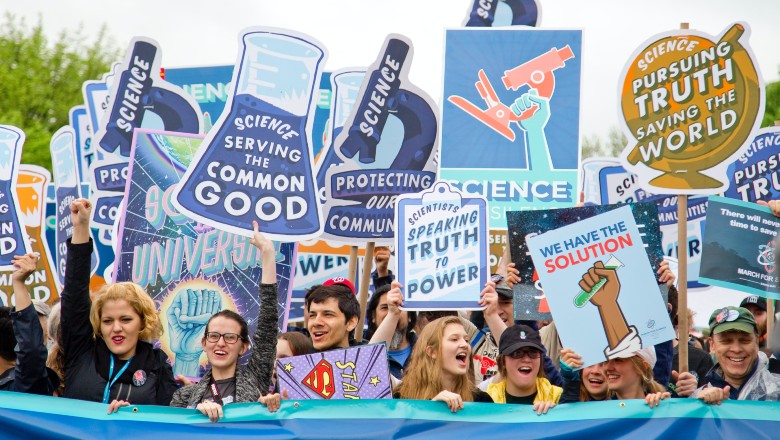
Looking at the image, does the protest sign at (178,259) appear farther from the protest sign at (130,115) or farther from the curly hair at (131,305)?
the protest sign at (130,115)

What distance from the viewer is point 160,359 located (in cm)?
532

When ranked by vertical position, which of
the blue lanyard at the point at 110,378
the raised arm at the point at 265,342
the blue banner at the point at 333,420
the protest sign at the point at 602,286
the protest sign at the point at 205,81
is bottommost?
the blue banner at the point at 333,420

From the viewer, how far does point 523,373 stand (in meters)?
5.34

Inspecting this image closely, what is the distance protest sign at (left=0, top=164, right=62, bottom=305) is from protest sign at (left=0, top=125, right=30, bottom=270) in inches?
30.9

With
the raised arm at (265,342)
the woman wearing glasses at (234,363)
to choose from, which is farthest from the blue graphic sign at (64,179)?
the raised arm at (265,342)

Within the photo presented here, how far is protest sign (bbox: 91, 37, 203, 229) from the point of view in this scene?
9023mm

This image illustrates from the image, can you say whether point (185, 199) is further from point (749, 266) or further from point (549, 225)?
point (749, 266)

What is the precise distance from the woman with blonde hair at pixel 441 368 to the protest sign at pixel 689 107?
5.45 feet

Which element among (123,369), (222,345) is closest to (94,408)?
(123,369)

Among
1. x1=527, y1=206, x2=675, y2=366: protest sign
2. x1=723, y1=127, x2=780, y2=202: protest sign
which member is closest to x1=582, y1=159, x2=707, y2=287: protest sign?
x1=723, y1=127, x2=780, y2=202: protest sign

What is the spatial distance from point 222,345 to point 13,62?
25944 mm

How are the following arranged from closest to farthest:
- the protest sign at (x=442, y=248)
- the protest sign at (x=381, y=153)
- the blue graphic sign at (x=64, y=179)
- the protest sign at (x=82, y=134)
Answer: the protest sign at (x=442, y=248) → the protest sign at (x=381, y=153) → the blue graphic sign at (x=64, y=179) → the protest sign at (x=82, y=134)

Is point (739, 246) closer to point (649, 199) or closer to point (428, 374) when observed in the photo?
point (428, 374)

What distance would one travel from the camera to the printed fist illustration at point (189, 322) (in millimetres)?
6582
